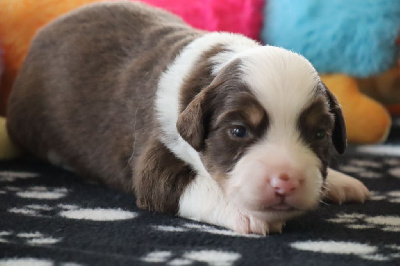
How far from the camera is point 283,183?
251 centimetres

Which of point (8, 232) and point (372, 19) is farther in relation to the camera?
point (372, 19)

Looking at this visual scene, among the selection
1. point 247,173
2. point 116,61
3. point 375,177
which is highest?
point 116,61

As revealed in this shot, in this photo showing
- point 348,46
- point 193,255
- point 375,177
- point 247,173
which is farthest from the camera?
point 348,46

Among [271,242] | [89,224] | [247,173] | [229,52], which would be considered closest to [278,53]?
[229,52]

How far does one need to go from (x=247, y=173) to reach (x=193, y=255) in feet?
1.29

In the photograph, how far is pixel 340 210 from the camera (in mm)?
3246

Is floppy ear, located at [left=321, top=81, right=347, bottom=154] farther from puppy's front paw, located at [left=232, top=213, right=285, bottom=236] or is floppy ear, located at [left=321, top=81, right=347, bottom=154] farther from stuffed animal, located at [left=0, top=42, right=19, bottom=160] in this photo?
stuffed animal, located at [left=0, top=42, right=19, bottom=160]

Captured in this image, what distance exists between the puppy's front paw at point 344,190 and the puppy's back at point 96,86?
96cm

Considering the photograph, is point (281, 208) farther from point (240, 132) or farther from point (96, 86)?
point (96, 86)

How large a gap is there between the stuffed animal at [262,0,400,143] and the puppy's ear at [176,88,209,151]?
2189mm

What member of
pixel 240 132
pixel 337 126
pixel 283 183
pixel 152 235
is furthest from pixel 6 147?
pixel 283 183

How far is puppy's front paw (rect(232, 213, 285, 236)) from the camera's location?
9.04 ft

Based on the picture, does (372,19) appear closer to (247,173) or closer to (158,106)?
(158,106)

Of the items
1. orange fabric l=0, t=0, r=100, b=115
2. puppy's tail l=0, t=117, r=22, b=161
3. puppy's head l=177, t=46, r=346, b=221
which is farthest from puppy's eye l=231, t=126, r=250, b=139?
orange fabric l=0, t=0, r=100, b=115
